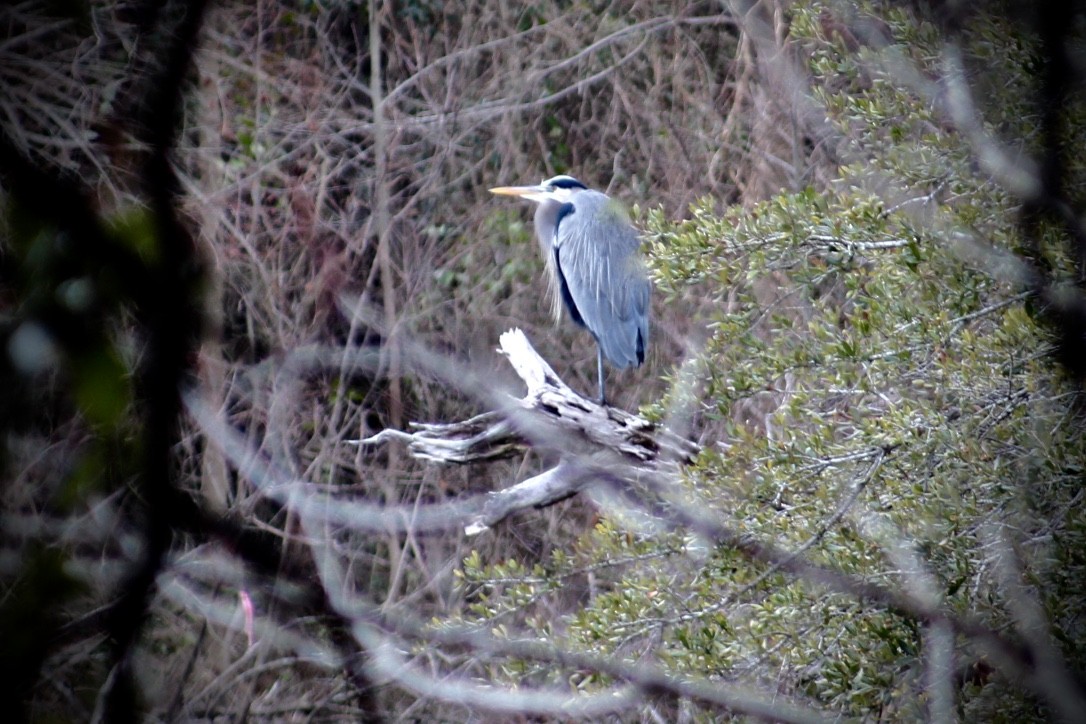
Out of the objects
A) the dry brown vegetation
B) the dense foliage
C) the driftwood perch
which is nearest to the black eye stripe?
the dry brown vegetation

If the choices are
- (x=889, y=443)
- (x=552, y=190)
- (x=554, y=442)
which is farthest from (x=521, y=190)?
(x=889, y=443)

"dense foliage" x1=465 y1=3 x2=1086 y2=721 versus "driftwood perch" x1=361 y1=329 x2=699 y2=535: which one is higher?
"dense foliage" x1=465 y1=3 x2=1086 y2=721

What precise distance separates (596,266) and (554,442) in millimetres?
1045

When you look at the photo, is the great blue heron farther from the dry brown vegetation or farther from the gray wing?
the dry brown vegetation

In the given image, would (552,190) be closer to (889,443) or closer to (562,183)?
(562,183)

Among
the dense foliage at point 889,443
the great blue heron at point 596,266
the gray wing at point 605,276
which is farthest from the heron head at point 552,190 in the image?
the dense foliage at point 889,443

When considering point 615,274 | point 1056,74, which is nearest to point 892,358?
point 1056,74

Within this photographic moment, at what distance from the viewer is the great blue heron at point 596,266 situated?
3707 mm

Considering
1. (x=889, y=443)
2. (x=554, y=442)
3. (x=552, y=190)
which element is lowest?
(x=554, y=442)

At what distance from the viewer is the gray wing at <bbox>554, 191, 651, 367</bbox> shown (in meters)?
3.70

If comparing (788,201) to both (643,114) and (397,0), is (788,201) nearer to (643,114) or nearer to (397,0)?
(643,114)

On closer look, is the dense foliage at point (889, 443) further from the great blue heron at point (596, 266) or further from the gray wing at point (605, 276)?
the gray wing at point (605, 276)

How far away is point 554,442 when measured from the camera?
299 cm

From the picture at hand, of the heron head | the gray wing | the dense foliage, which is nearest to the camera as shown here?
the dense foliage
